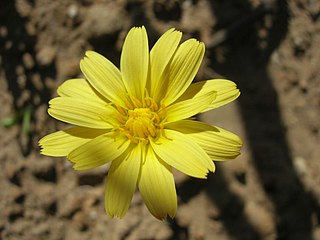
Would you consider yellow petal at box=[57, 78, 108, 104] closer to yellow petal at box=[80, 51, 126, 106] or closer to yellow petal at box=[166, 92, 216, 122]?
yellow petal at box=[80, 51, 126, 106]

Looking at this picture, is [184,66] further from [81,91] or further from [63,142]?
[63,142]

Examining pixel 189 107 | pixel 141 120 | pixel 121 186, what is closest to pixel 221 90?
pixel 189 107

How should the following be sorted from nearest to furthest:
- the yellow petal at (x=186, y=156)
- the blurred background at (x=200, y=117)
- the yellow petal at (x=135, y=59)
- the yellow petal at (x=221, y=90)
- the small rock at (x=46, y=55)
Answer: the yellow petal at (x=186, y=156)
the yellow petal at (x=221, y=90)
the yellow petal at (x=135, y=59)
the blurred background at (x=200, y=117)
the small rock at (x=46, y=55)

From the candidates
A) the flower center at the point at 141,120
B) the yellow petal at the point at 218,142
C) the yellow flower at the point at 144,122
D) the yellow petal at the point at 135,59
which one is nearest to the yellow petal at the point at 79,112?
the yellow flower at the point at 144,122

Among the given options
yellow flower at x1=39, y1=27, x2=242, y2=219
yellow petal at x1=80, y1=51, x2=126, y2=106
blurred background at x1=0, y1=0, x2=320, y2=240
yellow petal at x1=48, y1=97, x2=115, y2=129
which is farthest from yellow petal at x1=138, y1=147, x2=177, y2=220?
blurred background at x1=0, y1=0, x2=320, y2=240

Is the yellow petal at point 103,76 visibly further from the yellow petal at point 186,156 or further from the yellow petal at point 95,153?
the yellow petal at point 186,156

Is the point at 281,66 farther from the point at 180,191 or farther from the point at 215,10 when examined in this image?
the point at 180,191
